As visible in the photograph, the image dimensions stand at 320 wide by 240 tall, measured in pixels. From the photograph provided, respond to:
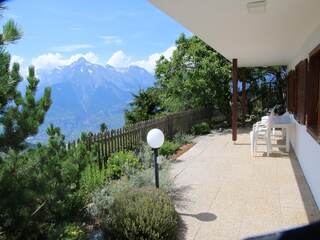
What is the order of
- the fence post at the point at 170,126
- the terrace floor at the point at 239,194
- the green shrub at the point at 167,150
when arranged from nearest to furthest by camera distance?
the terrace floor at the point at 239,194 < the green shrub at the point at 167,150 < the fence post at the point at 170,126

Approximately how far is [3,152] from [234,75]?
846 cm

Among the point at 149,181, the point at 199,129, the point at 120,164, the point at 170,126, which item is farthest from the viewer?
the point at 199,129

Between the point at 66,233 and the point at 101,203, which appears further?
the point at 101,203

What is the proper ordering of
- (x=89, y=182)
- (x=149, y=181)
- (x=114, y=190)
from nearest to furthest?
(x=114, y=190)
(x=89, y=182)
(x=149, y=181)

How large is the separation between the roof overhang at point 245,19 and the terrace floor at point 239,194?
261 cm

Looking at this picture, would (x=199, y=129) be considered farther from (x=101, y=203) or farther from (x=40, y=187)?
(x=40, y=187)

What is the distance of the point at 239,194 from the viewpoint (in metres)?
5.28

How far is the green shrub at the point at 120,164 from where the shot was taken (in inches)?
242

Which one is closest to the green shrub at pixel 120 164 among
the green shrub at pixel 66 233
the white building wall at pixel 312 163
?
→ the green shrub at pixel 66 233

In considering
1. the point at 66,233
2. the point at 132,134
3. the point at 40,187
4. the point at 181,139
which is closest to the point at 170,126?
the point at 181,139

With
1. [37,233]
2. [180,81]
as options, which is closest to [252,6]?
[37,233]

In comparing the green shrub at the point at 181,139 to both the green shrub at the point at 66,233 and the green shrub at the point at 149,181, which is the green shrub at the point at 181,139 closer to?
the green shrub at the point at 149,181

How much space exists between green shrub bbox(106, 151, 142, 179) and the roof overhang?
271cm

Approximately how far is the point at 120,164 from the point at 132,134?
77.8 inches
